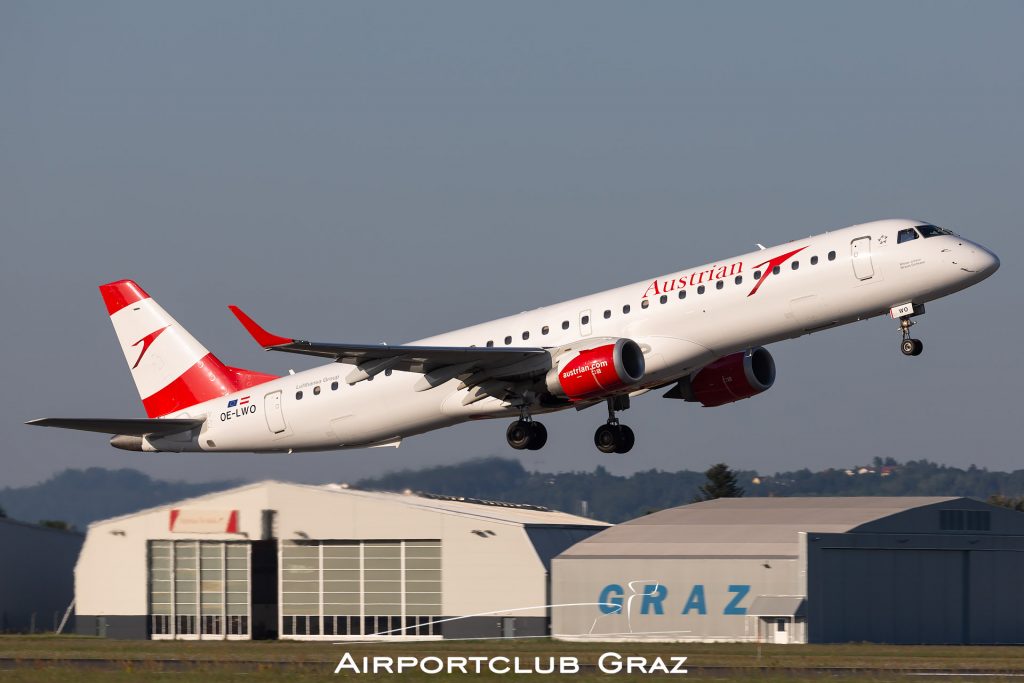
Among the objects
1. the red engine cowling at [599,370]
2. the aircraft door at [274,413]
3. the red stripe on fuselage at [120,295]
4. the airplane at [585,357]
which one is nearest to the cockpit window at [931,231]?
the airplane at [585,357]

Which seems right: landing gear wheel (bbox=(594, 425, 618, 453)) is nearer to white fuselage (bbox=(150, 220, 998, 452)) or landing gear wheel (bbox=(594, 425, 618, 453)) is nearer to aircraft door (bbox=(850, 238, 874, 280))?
white fuselage (bbox=(150, 220, 998, 452))

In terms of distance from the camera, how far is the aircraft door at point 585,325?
38688mm

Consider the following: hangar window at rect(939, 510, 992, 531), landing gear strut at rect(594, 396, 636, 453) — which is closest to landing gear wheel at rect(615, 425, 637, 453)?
landing gear strut at rect(594, 396, 636, 453)

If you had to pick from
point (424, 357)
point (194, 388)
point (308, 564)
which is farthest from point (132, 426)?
point (308, 564)

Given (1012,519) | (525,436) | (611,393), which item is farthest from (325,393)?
(1012,519)

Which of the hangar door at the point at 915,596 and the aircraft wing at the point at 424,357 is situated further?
the hangar door at the point at 915,596

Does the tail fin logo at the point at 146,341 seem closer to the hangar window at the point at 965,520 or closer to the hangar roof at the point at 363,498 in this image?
the hangar roof at the point at 363,498

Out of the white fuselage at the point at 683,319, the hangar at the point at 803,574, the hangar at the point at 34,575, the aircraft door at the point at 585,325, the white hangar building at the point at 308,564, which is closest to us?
the white fuselage at the point at 683,319

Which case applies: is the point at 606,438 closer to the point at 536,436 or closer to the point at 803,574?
the point at 536,436

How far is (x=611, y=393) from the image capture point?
37.8m

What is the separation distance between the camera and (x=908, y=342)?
36.1 metres

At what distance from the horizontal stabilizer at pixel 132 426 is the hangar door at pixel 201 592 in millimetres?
19991

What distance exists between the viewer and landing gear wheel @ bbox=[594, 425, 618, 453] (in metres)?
40.7

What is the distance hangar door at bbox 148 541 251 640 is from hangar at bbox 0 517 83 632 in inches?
583
